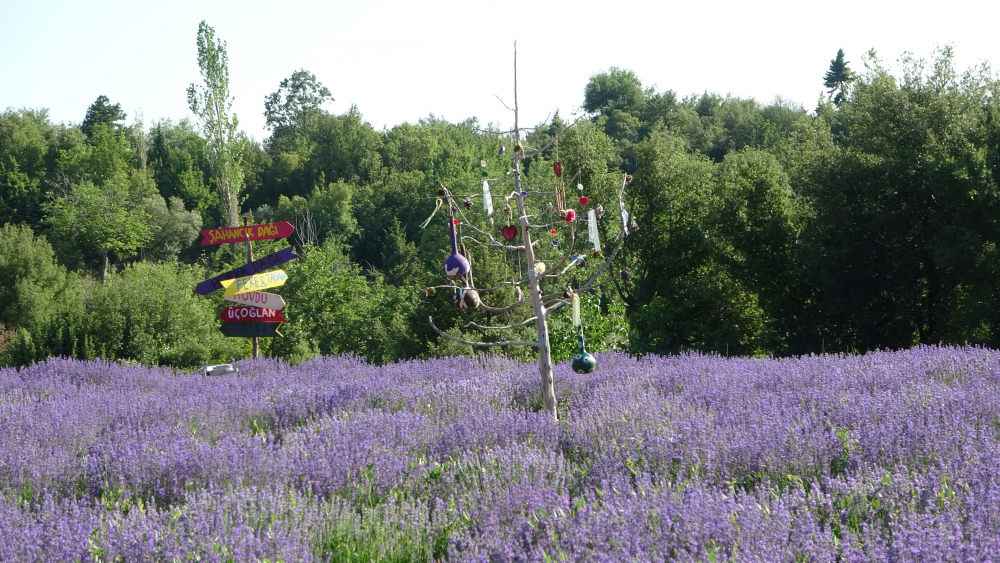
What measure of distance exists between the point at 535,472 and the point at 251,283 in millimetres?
8009

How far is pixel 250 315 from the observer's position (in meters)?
11.0

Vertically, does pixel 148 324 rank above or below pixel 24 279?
below

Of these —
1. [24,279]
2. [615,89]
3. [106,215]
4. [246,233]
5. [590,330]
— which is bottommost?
[590,330]

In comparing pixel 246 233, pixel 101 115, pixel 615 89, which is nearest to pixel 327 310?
pixel 246 233

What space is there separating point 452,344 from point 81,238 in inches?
1763

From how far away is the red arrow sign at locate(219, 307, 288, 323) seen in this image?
10.9m

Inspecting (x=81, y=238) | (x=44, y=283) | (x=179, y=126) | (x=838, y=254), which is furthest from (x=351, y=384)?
(x=179, y=126)

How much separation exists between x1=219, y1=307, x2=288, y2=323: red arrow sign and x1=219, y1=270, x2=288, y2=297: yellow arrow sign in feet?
1.04

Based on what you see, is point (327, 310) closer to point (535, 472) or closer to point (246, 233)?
point (246, 233)

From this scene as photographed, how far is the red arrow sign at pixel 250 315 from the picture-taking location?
10938mm

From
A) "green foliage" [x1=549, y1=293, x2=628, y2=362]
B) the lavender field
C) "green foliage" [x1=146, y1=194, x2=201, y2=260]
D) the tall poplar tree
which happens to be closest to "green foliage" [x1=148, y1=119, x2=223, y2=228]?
"green foliage" [x1=146, y1=194, x2=201, y2=260]

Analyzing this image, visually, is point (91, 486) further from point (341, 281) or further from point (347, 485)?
point (341, 281)

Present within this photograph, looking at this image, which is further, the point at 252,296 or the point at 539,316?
the point at 252,296

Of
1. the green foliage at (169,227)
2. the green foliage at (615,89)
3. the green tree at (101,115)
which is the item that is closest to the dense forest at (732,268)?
the green foliage at (169,227)
